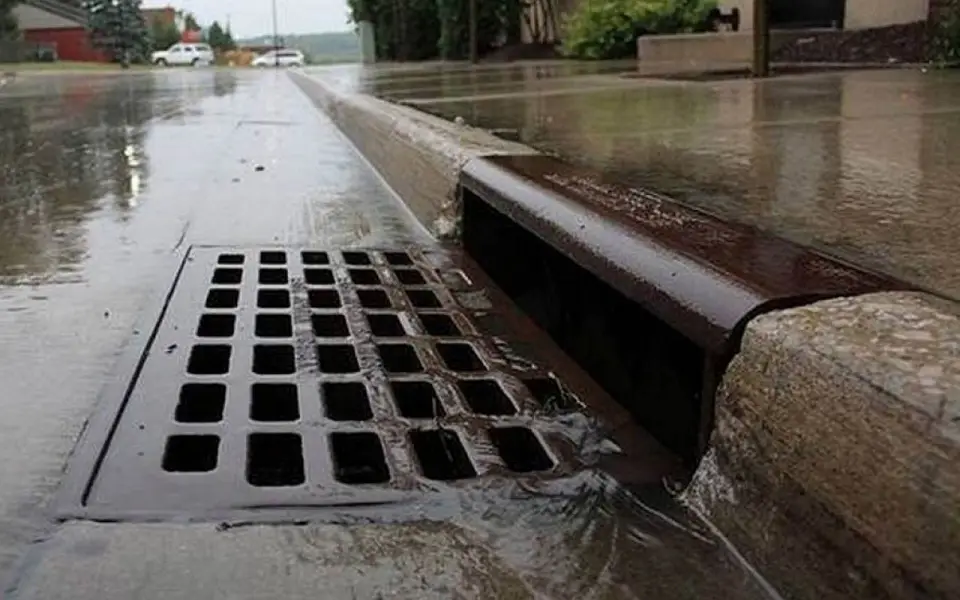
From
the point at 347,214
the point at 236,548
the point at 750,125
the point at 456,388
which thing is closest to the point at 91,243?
the point at 347,214

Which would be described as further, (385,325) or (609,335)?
(385,325)

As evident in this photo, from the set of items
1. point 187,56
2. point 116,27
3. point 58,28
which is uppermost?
point 58,28

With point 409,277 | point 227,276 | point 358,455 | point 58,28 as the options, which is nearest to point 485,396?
point 358,455

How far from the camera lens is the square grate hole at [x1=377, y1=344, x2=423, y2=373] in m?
2.83

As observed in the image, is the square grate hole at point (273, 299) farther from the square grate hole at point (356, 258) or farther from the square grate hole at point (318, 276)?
the square grate hole at point (356, 258)

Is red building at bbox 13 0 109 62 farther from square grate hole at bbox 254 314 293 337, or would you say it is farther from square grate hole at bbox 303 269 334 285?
square grate hole at bbox 254 314 293 337

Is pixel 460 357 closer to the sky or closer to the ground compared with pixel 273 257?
closer to the ground

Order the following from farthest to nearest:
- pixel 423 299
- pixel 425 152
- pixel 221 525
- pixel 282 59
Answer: pixel 282 59, pixel 425 152, pixel 423 299, pixel 221 525

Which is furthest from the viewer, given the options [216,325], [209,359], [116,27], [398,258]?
[116,27]

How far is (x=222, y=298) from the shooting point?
3.47 meters

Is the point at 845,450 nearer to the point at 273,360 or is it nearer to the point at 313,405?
the point at 313,405

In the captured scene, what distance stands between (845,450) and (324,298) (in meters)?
2.22

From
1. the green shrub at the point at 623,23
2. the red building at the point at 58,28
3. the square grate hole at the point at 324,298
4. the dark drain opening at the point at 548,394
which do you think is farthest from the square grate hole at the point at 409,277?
the red building at the point at 58,28

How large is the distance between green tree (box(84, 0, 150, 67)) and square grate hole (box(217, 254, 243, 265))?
6340 cm
